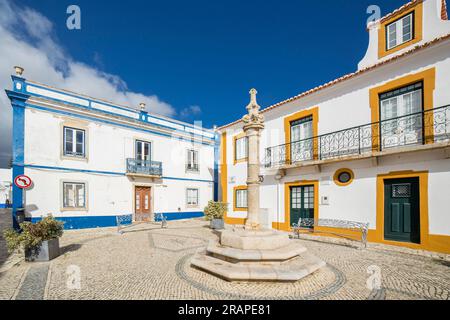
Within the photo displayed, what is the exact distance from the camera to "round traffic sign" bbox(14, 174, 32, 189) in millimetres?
9619

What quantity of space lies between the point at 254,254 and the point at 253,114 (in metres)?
3.35

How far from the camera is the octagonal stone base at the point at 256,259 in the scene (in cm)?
413

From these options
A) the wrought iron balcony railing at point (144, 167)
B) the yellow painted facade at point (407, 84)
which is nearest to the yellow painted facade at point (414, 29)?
the yellow painted facade at point (407, 84)

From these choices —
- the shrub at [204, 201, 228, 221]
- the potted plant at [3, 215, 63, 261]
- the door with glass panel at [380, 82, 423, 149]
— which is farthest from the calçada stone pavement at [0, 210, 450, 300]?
the shrub at [204, 201, 228, 221]

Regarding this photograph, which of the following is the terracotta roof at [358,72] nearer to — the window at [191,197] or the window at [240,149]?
the window at [240,149]

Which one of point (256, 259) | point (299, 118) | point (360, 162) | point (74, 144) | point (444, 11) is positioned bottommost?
point (256, 259)

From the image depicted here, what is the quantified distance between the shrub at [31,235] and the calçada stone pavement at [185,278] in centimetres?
45

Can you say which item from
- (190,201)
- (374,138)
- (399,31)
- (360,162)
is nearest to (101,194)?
(190,201)

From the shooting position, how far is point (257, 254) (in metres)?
4.52

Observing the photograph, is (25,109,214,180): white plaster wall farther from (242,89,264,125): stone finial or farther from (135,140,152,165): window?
(242,89,264,125): stone finial

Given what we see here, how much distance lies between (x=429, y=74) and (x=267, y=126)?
245 inches
